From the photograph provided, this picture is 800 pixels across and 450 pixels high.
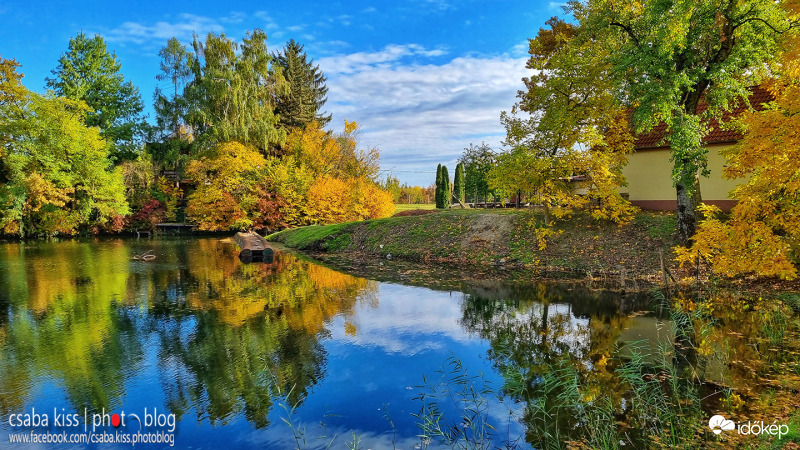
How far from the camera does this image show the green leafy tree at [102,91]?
36.8 m

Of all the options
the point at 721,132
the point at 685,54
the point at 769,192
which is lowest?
the point at 769,192

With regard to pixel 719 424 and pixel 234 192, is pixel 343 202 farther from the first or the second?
pixel 719 424

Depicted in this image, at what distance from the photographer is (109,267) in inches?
722

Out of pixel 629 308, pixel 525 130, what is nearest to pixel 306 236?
pixel 525 130

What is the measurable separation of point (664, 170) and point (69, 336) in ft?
74.5

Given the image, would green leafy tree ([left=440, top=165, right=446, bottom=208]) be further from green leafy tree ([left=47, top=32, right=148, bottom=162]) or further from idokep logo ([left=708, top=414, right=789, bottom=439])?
idokep logo ([left=708, top=414, right=789, bottom=439])

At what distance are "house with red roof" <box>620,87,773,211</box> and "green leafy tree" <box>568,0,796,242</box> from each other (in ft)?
12.4

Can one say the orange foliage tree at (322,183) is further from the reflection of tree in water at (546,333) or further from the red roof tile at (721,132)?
the reflection of tree in water at (546,333)

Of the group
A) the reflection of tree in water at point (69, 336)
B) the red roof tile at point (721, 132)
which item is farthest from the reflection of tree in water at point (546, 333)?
the red roof tile at point (721, 132)

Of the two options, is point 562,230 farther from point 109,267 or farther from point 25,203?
point 25,203

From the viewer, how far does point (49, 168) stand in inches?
1238

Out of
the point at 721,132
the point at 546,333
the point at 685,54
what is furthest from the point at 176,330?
the point at 721,132

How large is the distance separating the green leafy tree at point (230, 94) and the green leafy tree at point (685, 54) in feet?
92.9

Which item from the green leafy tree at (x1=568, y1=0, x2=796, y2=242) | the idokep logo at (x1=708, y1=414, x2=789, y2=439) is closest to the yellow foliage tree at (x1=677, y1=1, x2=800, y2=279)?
the green leafy tree at (x1=568, y1=0, x2=796, y2=242)
